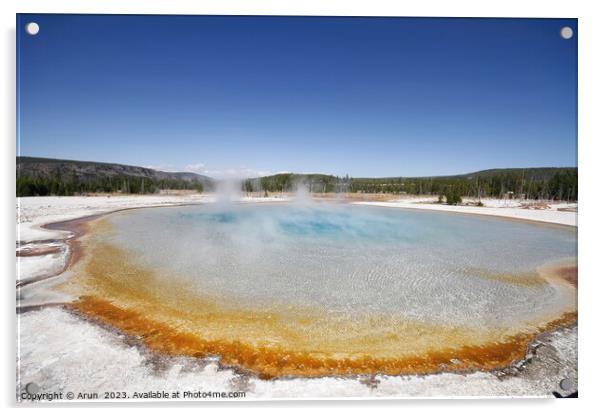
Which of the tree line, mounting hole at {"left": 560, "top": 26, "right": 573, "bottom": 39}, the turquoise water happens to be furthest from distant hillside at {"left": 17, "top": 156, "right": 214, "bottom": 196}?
mounting hole at {"left": 560, "top": 26, "right": 573, "bottom": 39}

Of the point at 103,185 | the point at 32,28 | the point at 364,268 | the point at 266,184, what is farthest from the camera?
the point at 266,184

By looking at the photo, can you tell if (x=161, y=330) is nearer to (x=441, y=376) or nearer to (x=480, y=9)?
(x=441, y=376)

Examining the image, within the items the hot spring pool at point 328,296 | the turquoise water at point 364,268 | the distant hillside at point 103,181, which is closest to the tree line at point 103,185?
the distant hillside at point 103,181

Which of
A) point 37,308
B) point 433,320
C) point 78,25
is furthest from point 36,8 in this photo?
point 433,320

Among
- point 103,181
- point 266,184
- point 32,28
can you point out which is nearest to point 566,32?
point 32,28

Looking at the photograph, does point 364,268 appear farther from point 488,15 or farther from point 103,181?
point 103,181

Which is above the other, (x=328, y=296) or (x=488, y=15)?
(x=488, y=15)

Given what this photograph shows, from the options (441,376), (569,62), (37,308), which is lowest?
(441,376)
